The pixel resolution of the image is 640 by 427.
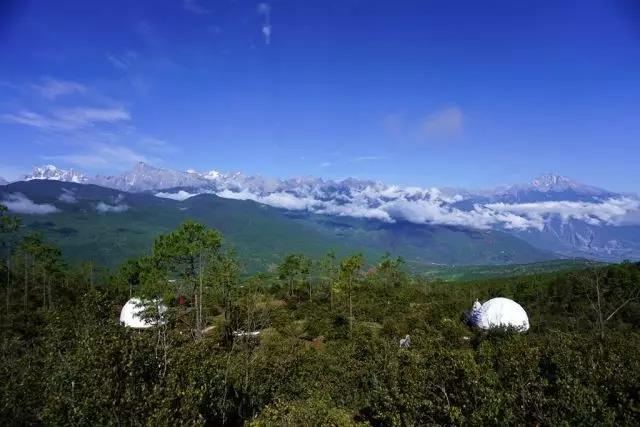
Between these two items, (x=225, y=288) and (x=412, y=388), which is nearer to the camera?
(x=412, y=388)

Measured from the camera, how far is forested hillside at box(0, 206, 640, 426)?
16.4 metres

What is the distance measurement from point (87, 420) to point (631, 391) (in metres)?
22.4

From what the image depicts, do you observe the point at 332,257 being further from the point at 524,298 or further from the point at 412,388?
the point at 412,388

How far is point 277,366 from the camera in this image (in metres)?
36.5

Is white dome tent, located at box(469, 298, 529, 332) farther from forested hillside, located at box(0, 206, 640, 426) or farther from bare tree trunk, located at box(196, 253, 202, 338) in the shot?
bare tree trunk, located at box(196, 253, 202, 338)

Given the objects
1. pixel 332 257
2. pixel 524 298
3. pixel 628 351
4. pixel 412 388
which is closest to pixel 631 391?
pixel 412 388

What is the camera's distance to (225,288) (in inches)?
2375

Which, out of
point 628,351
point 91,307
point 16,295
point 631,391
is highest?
point 91,307

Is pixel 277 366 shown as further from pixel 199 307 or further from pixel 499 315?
pixel 499 315

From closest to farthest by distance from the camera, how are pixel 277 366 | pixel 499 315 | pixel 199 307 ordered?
pixel 277 366 < pixel 199 307 < pixel 499 315

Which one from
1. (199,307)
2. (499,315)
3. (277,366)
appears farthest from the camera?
(499,315)

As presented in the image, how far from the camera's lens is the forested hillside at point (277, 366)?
16375mm

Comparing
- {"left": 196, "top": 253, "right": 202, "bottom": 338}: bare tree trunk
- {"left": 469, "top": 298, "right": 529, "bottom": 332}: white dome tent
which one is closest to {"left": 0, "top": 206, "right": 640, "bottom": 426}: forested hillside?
{"left": 196, "top": 253, "right": 202, "bottom": 338}: bare tree trunk

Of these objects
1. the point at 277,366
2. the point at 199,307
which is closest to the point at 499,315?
the point at 199,307
